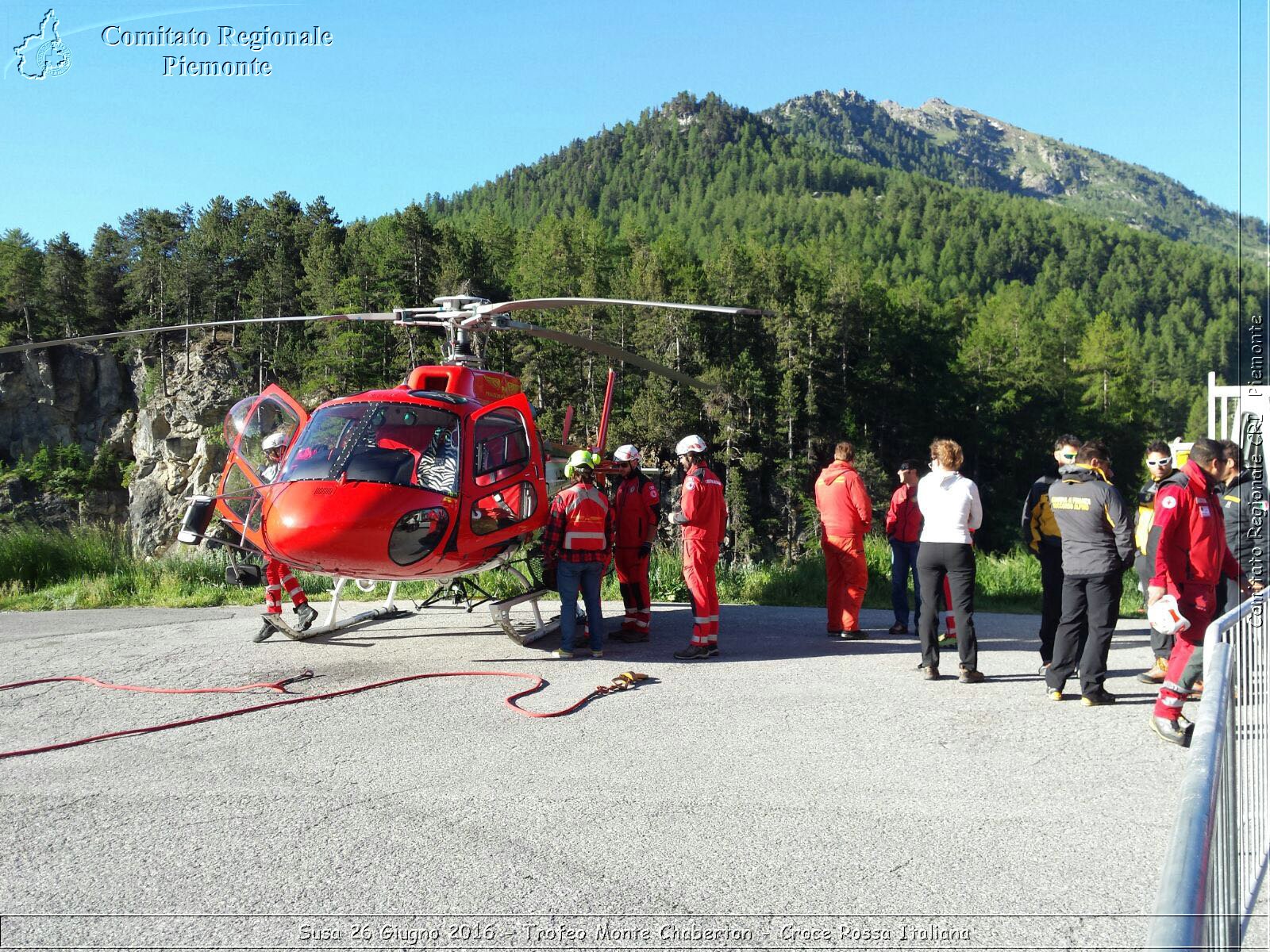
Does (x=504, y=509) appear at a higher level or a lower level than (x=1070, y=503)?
lower

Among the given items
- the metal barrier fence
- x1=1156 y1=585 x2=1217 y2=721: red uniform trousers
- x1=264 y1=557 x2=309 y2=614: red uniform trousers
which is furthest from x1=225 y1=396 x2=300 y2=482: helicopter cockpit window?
the metal barrier fence

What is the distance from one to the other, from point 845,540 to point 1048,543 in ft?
6.71

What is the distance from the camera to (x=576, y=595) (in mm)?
8422

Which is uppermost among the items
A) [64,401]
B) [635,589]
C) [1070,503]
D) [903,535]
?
[64,401]

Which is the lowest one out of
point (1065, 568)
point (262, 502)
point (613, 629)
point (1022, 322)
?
point (613, 629)

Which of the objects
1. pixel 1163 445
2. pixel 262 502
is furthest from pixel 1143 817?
pixel 262 502

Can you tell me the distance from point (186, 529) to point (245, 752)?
3.16 m

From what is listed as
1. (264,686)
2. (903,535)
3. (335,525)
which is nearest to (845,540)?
(903,535)

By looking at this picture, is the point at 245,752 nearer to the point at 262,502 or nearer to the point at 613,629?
the point at 262,502

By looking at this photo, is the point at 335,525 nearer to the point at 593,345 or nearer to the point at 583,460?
the point at 583,460

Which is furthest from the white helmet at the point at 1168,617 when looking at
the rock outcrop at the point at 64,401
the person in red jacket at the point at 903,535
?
the rock outcrop at the point at 64,401

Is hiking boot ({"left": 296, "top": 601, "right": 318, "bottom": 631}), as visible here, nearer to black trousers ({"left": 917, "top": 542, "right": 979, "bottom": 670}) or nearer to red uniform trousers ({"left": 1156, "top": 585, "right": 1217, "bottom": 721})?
black trousers ({"left": 917, "top": 542, "right": 979, "bottom": 670})

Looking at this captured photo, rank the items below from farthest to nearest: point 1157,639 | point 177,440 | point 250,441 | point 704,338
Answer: point 177,440
point 704,338
point 250,441
point 1157,639

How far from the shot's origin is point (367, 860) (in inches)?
Result: 156
